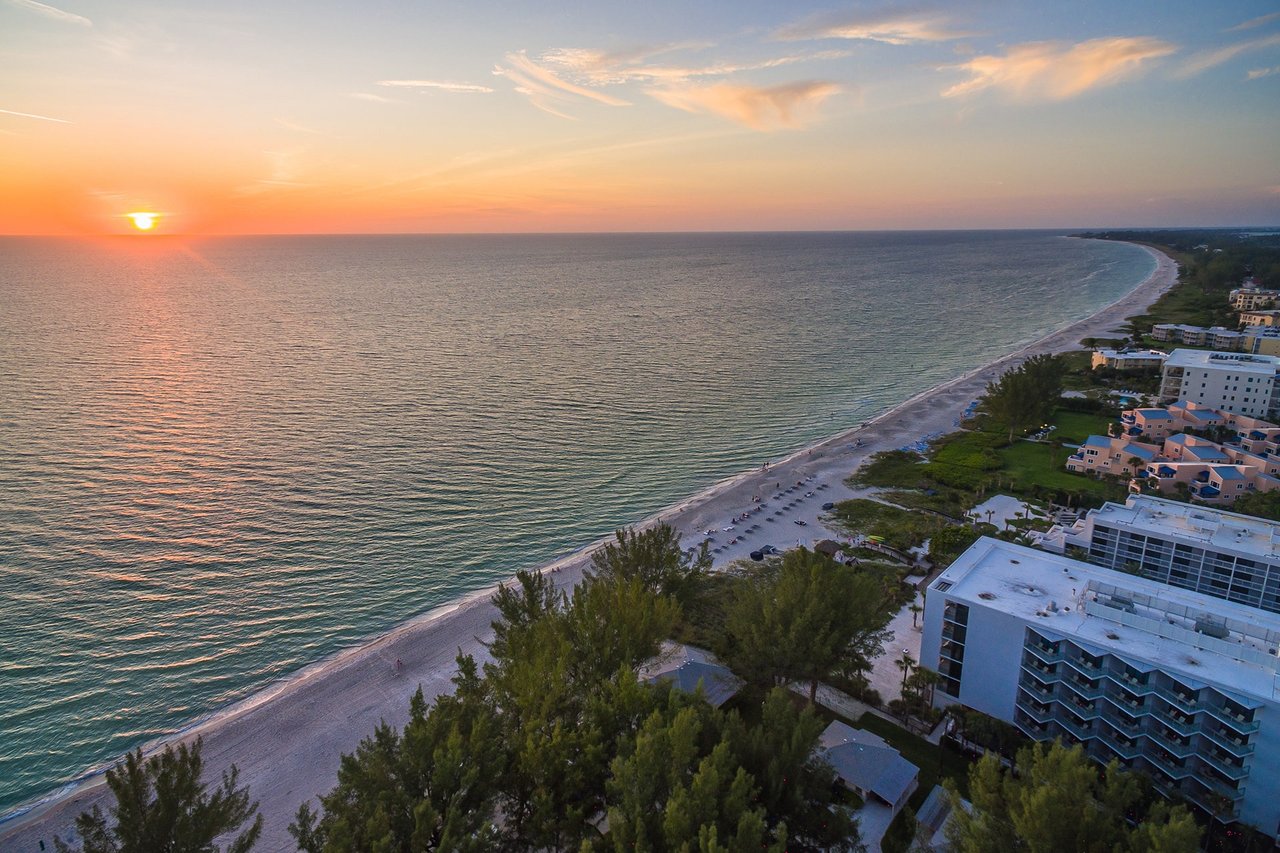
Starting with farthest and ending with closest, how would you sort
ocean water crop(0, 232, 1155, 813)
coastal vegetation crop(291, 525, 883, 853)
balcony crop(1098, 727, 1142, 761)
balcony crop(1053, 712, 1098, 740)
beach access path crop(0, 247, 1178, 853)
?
ocean water crop(0, 232, 1155, 813) → beach access path crop(0, 247, 1178, 853) → balcony crop(1053, 712, 1098, 740) → balcony crop(1098, 727, 1142, 761) → coastal vegetation crop(291, 525, 883, 853)

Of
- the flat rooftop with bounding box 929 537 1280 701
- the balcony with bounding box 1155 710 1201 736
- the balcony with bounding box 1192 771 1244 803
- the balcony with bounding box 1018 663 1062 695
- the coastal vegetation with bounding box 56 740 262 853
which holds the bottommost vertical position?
the balcony with bounding box 1192 771 1244 803

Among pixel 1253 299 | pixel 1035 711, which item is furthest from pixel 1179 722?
pixel 1253 299

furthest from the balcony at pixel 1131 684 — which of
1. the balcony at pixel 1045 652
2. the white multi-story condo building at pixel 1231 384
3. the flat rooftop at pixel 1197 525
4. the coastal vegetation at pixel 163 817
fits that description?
the white multi-story condo building at pixel 1231 384

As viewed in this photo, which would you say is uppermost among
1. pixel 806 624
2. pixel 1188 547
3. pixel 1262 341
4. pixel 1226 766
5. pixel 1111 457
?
pixel 806 624

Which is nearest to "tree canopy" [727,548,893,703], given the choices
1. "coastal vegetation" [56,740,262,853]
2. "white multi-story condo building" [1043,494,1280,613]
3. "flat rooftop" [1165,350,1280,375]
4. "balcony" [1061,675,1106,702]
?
"balcony" [1061,675,1106,702]

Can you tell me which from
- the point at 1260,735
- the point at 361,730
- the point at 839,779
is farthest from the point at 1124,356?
the point at 361,730

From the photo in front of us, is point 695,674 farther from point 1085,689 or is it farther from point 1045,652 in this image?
point 1085,689

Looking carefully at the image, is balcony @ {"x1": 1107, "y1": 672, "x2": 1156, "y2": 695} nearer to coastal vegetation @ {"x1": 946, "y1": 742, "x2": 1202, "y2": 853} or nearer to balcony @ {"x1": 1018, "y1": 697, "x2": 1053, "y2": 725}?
balcony @ {"x1": 1018, "y1": 697, "x2": 1053, "y2": 725}
